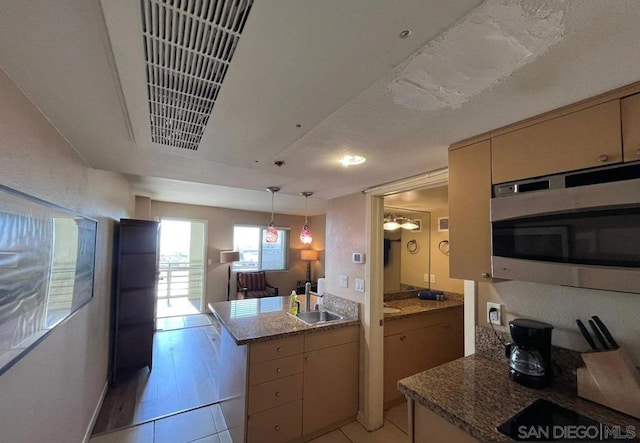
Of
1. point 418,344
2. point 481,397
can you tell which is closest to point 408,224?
point 418,344

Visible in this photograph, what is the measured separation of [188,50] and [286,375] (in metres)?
2.21

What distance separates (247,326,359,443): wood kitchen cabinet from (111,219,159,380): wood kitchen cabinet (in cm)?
198

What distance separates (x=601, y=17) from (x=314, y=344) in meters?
2.39

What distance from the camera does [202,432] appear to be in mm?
2271

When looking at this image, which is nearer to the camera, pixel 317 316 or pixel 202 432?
pixel 202 432

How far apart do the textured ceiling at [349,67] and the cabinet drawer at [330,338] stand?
1.64 metres

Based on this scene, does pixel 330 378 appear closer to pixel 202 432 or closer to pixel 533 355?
pixel 202 432

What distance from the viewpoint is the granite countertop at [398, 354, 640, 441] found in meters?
1.06

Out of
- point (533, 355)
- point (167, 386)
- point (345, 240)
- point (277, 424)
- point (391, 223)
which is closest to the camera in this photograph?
point (533, 355)

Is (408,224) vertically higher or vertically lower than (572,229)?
higher

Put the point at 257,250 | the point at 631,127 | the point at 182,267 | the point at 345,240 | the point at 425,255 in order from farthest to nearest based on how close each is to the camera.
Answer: the point at 257,250 < the point at 182,267 < the point at 425,255 < the point at 345,240 < the point at 631,127

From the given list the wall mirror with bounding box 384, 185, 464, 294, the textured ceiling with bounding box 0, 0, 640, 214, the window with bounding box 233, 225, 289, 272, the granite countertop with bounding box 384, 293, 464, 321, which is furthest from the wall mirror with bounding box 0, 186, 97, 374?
the window with bounding box 233, 225, 289, 272

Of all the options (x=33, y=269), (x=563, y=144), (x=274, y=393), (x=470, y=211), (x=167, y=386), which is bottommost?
(x=167, y=386)

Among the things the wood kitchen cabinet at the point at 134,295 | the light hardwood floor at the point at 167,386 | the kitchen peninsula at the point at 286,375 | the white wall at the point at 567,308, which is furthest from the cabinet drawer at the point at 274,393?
the wood kitchen cabinet at the point at 134,295
